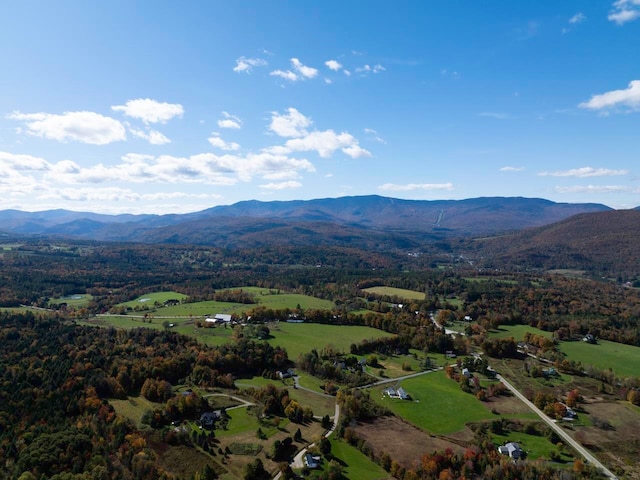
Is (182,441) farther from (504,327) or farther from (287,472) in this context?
(504,327)

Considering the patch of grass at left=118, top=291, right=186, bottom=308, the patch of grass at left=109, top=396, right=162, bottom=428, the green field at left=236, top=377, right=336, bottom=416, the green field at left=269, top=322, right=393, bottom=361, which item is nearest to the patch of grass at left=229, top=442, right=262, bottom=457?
the green field at left=236, top=377, right=336, bottom=416

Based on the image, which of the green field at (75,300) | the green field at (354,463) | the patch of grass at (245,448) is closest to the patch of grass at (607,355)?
the green field at (354,463)

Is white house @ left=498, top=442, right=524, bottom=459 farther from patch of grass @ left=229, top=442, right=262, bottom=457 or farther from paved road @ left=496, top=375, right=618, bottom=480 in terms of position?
patch of grass @ left=229, top=442, right=262, bottom=457

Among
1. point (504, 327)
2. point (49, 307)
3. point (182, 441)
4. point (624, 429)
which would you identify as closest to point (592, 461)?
point (624, 429)

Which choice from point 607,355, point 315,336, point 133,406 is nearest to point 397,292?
point 315,336

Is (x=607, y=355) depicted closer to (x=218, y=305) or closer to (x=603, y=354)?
(x=603, y=354)
